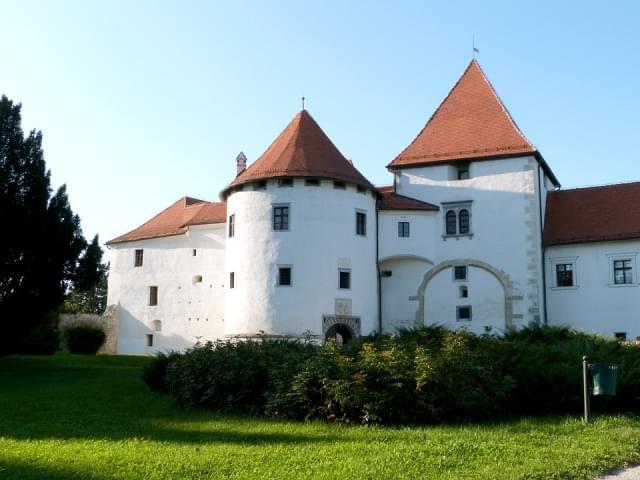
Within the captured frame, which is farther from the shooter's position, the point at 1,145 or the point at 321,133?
the point at 321,133

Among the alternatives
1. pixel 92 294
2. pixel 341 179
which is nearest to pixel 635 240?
pixel 341 179

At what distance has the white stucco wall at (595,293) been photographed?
88.0ft

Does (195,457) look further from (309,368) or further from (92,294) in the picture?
(92,294)

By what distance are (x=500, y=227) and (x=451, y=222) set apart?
2.05 metres

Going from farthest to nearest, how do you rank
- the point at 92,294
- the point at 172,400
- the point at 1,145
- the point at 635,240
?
1. the point at 92,294
2. the point at 635,240
3. the point at 1,145
4. the point at 172,400

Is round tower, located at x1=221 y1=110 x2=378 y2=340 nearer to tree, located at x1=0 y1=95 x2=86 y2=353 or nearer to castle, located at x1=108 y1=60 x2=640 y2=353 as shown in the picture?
castle, located at x1=108 y1=60 x2=640 y2=353

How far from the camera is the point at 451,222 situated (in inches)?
1174

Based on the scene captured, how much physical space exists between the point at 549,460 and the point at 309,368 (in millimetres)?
4760

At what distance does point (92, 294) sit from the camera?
73000mm

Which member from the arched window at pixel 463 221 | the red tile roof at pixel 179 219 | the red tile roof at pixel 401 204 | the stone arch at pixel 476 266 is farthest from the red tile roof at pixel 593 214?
Answer: the red tile roof at pixel 179 219

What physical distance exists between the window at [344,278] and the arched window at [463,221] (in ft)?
17.8

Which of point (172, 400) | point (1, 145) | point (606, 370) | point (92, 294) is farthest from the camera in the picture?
point (92, 294)

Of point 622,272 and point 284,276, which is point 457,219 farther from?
point 284,276

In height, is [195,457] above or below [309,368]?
below
